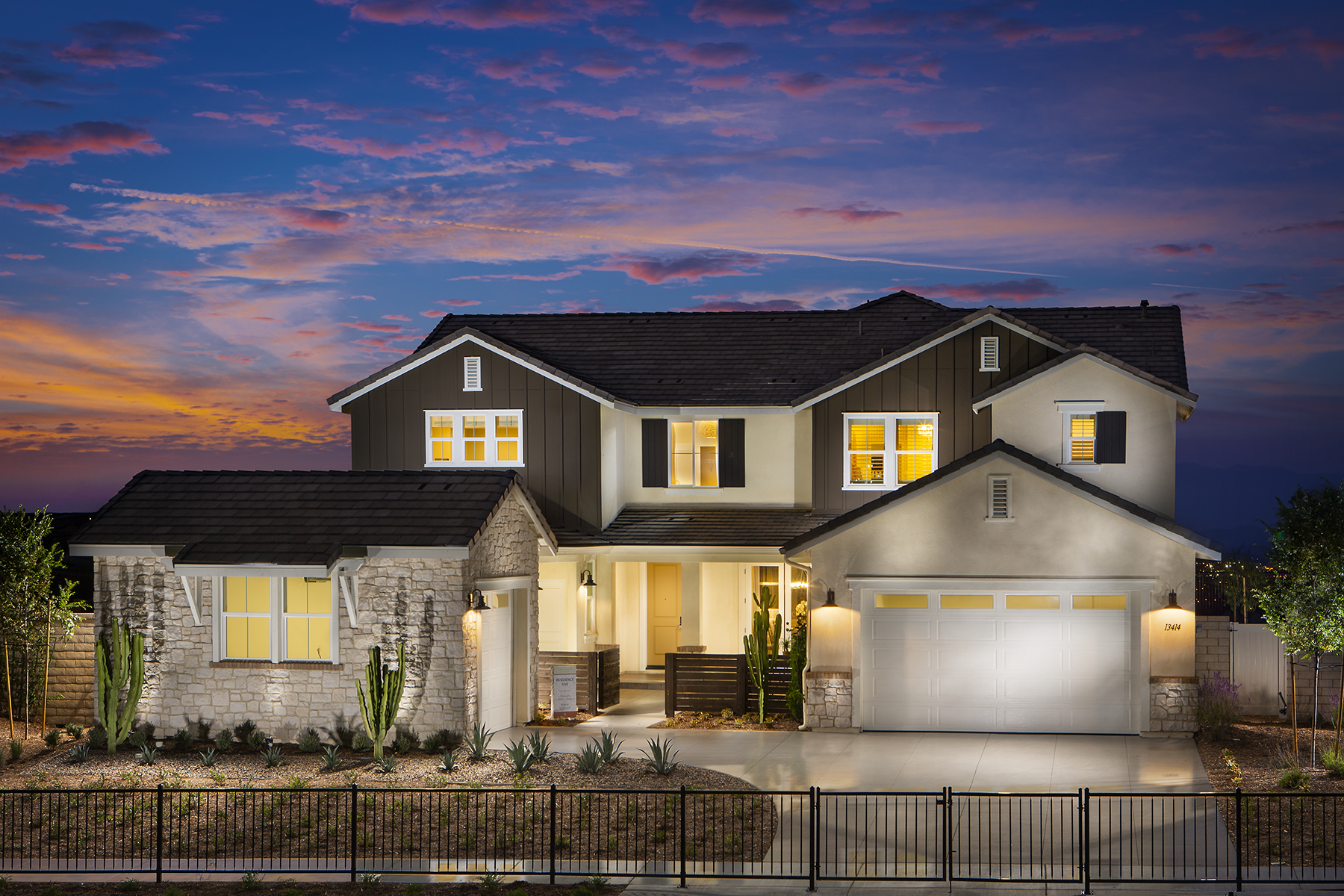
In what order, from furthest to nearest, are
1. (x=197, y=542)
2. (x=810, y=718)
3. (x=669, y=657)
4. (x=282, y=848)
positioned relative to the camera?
(x=669, y=657) → (x=810, y=718) → (x=197, y=542) → (x=282, y=848)

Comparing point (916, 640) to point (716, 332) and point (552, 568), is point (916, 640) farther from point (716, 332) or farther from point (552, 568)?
point (716, 332)

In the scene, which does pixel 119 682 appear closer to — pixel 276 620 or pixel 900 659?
pixel 276 620

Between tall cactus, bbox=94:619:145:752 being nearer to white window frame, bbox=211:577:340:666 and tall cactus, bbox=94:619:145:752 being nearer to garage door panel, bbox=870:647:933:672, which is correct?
white window frame, bbox=211:577:340:666

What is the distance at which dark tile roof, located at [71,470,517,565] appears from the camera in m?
20.0

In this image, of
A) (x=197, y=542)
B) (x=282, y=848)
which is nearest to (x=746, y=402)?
(x=197, y=542)

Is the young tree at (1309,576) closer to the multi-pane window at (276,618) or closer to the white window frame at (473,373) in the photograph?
the multi-pane window at (276,618)

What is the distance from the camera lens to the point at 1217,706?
20688 millimetres

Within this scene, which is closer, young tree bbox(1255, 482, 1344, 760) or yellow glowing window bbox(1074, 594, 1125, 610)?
young tree bbox(1255, 482, 1344, 760)

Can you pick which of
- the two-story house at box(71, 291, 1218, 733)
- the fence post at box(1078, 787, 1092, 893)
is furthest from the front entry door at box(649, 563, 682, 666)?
the fence post at box(1078, 787, 1092, 893)

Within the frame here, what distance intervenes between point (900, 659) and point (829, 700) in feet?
4.28

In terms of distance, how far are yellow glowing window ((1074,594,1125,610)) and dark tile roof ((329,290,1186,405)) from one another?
6174mm

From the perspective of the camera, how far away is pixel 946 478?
2153 centimetres

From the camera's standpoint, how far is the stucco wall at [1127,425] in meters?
25.2

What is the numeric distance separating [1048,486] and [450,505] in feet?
30.3
